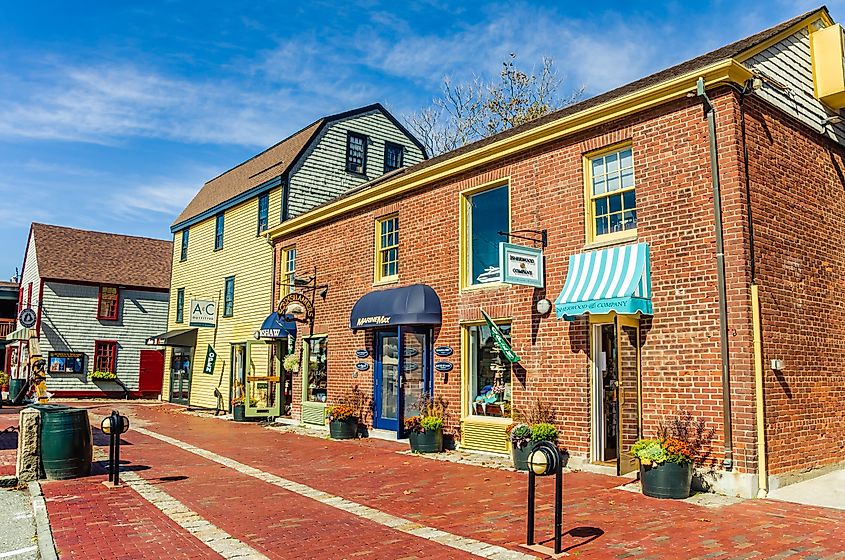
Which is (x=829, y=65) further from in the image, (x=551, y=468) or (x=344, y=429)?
(x=344, y=429)

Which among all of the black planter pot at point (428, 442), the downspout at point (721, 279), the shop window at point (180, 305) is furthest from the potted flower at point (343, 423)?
the shop window at point (180, 305)

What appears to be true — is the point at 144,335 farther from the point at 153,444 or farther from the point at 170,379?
the point at 153,444

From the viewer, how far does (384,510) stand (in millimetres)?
8336

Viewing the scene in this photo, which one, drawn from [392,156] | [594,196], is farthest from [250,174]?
[594,196]

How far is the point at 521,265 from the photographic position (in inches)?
448

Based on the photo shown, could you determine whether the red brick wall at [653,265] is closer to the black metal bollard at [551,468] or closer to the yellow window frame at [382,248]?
the yellow window frame at [382,248]

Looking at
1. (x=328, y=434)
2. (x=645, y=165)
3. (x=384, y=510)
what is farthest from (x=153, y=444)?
(x=645, y=165)

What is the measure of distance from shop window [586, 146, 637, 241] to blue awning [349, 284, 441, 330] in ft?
12.8

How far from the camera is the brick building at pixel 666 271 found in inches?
367

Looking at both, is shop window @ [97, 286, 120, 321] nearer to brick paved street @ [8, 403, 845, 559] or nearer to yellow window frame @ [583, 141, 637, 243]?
brick paved street @ [8, 403, 845, 559]

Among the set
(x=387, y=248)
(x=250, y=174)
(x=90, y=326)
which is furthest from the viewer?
(x=90, y=326)

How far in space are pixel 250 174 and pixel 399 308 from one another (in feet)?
44.0

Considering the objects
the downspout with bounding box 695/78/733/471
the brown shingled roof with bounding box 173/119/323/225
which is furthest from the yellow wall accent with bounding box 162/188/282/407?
the downspout with bounding box 695/78/733/471

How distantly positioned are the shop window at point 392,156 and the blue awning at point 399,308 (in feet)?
35.8
